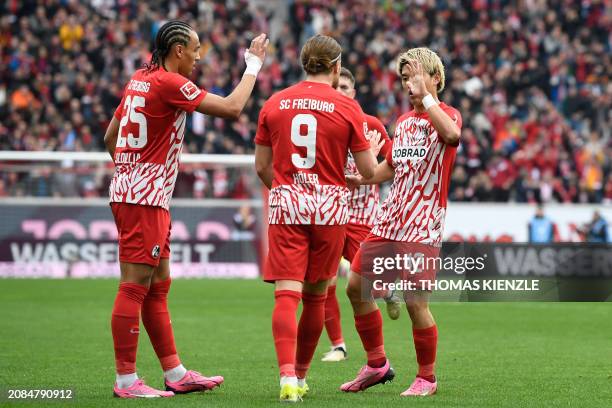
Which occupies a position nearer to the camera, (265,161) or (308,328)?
(265,161)

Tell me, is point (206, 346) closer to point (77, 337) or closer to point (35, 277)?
point (77, 337)

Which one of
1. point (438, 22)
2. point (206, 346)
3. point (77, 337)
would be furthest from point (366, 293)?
point (438, 22)

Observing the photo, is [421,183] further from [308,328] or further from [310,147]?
[308,328]

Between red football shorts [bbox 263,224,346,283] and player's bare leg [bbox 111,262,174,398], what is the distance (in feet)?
2.91

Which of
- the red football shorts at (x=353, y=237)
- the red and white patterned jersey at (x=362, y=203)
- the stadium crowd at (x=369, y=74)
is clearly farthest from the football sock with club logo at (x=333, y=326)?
the stadium crowd at (x=369, y=74)

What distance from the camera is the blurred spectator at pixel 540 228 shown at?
78.4 ft

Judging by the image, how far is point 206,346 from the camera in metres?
11.4

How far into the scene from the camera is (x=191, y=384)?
7848 millimetres

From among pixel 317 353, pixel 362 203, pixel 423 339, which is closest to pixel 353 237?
pixel 362 203

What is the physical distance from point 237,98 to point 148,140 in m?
0.72

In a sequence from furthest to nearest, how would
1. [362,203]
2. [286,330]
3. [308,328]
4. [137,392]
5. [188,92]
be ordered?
[362,203]
[308,328]
[137,392]
[188,92]
[286,330]

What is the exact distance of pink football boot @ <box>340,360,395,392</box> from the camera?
26.9ft

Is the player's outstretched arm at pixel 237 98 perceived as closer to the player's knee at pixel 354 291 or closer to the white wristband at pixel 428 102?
the white wristband at pixel 428 102

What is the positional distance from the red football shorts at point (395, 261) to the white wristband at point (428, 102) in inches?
38.5
